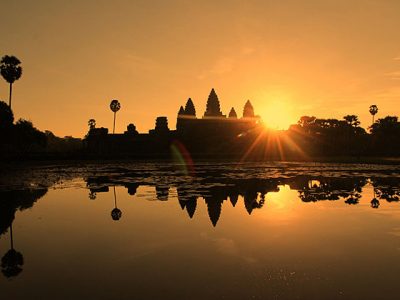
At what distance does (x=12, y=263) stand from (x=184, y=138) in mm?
83316

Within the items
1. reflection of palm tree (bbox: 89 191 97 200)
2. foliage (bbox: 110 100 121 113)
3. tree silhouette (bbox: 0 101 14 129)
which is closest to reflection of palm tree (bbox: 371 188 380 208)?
reflection of palm tree (bbox: 89 191 97 200)

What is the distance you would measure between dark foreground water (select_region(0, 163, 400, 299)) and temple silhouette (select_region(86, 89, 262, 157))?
64.4 metres

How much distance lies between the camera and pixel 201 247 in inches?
356

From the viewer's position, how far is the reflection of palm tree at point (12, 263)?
7.29 m

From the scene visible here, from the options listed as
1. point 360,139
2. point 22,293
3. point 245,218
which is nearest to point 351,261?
point 245,218

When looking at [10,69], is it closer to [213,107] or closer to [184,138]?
[184,138]

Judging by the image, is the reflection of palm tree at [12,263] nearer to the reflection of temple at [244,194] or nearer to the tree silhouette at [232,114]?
the reflection of temple at [244,194]

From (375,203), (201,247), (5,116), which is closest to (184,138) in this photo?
(5,116)

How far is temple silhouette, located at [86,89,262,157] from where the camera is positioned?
8775 centimetres

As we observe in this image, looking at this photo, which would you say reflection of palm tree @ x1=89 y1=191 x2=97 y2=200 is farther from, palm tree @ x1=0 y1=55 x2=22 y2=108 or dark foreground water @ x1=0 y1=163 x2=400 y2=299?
Answer: palm tree @ x1=0 y1=55 x2=22 y2=108

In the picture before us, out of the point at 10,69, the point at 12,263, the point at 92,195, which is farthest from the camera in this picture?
the point at 10,69

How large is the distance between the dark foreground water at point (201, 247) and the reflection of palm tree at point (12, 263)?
22 millimetres

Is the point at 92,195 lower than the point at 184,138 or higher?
lower

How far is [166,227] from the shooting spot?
37.5 feet
